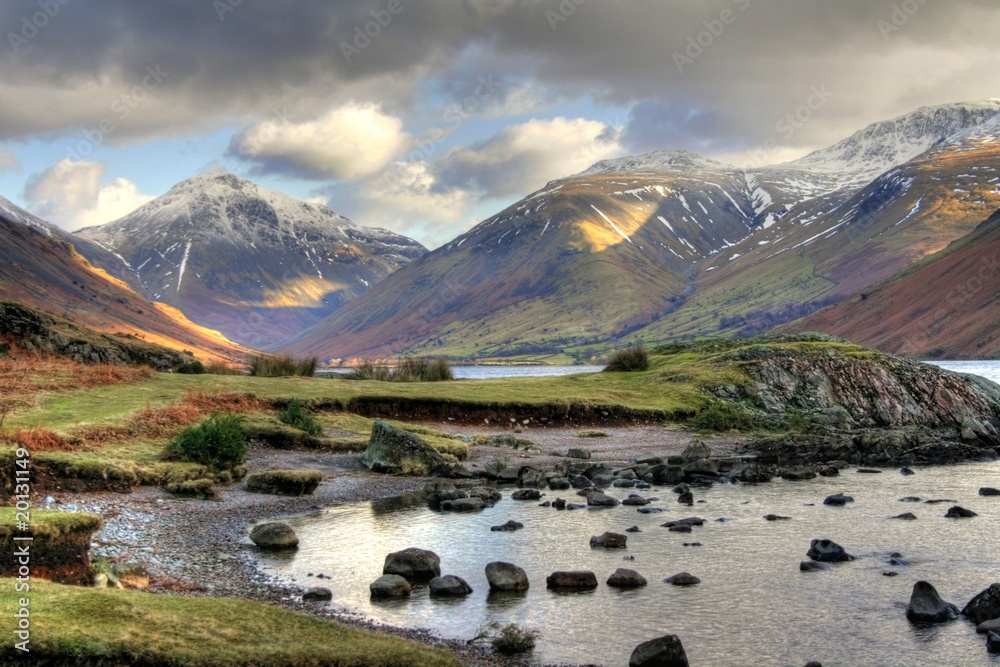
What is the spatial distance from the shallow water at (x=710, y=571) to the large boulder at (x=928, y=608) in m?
0.32

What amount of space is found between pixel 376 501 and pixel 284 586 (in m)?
11.7

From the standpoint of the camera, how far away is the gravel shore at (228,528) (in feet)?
57.0

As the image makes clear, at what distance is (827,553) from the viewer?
22.2 meters

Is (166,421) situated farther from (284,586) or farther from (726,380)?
(726,380)

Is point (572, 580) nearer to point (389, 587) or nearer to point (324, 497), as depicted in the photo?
point (389, 587)

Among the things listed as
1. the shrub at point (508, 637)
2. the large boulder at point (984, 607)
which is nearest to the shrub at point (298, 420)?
the shrub at point (508, 637)

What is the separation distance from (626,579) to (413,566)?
207 inches

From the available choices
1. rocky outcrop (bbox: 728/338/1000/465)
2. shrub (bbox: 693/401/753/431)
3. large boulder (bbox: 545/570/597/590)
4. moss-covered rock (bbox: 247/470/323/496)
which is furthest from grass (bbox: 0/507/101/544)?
shrub (bbox: 693/401/753/431)

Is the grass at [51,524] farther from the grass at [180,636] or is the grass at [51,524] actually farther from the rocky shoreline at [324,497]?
the grass at [180,636]

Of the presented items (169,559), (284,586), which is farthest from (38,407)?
(284,586)


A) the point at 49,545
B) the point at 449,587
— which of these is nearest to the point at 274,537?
the point at 49,545

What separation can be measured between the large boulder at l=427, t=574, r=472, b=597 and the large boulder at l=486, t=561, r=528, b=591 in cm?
60

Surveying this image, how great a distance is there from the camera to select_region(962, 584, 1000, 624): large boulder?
665 inches

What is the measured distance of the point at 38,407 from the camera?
32.2 meters
